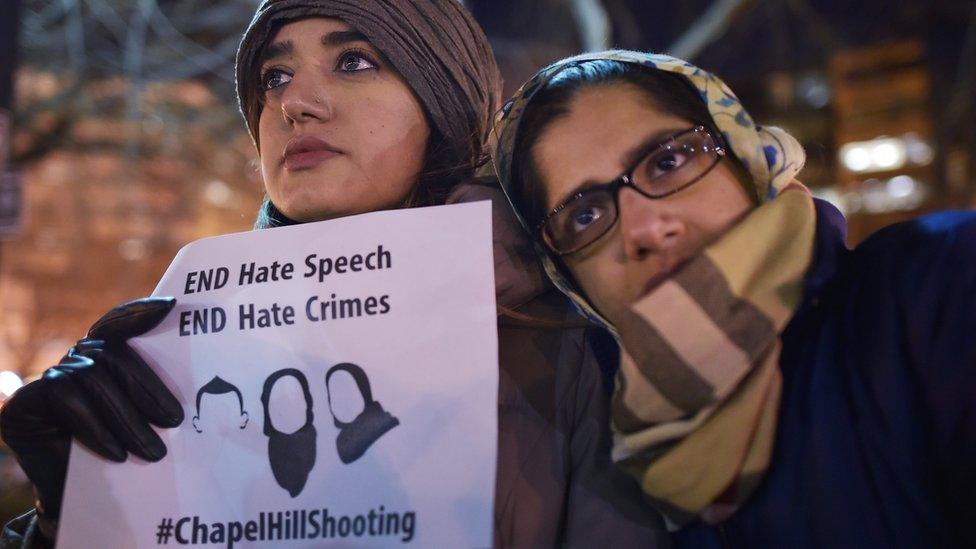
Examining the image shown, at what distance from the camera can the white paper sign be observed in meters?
1.16

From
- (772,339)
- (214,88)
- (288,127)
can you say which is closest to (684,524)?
(772,339)

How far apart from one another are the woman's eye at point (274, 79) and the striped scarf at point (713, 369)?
1.04m

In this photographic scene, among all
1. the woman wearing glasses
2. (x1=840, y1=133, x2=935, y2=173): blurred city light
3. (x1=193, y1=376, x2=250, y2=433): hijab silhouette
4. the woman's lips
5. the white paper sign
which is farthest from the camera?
(x1=840, y1=133, x2=935, y2=173): blurred city light

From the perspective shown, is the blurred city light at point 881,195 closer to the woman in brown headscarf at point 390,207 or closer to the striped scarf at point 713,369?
the woman in brown headscarf at point 390,207

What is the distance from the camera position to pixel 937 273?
1065 millimetres

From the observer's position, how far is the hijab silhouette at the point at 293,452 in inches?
47.3

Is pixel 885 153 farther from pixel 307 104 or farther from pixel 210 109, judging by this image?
pixel 307 104

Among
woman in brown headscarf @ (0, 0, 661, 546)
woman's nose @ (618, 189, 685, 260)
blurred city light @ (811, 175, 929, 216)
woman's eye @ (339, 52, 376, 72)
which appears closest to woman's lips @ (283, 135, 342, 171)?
woman in brown headscarf @ (0, 0, 661, 546)

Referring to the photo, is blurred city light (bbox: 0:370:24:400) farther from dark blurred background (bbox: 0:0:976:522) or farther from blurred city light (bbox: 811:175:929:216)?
blurred city light (bbox: 811:175:929:216)

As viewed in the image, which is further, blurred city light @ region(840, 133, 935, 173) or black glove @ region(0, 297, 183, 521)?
blurred city light @ region(840, 133, 935, 173)

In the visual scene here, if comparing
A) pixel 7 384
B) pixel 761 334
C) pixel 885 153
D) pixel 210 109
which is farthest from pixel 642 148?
pixel 885 153

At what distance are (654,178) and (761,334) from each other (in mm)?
359

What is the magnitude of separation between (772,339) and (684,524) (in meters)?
0.35

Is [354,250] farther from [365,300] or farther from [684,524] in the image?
[684,524]
